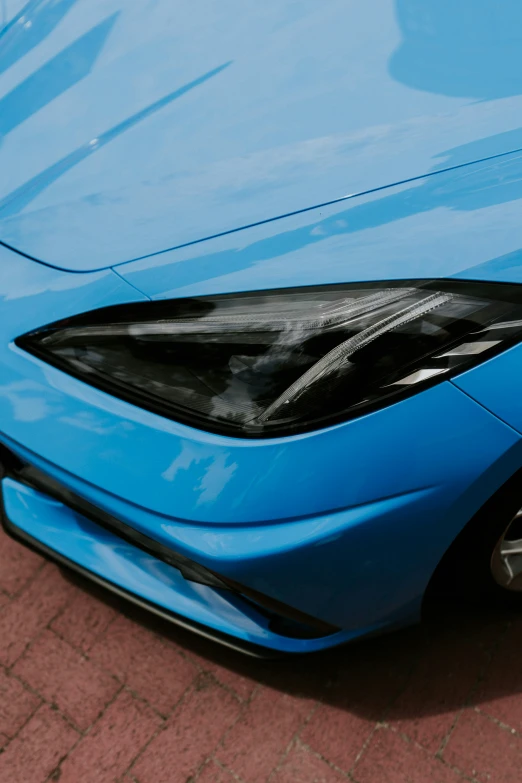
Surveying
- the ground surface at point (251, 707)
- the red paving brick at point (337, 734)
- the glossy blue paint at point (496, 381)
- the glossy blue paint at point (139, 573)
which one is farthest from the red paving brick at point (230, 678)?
the glossy blue paint at point (496, 381)

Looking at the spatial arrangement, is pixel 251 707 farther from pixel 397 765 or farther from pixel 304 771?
pixel 397 765

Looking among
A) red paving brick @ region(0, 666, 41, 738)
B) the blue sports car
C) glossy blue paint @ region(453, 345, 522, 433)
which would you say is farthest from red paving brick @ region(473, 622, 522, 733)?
red paving brick @ region(0, 666, 41, 738)

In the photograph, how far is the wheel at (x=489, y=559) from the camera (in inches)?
63.4

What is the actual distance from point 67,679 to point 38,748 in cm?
18

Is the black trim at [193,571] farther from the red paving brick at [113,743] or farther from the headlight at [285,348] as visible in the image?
the red paving brick at [113,743]

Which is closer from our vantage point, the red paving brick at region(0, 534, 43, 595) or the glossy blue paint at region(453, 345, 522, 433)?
the glossy blue paint at region(453, 345, 522, 433)

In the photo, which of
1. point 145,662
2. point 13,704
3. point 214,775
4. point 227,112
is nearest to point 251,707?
point 214,775

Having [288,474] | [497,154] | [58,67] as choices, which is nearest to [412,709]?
[288,474]

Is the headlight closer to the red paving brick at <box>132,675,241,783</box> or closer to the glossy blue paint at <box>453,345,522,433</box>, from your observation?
the glossy blue paint at <box>453,345,522,433</box>

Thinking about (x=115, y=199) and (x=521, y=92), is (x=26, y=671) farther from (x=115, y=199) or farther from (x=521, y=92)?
(x=521, y=92)

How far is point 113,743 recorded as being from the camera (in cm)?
190

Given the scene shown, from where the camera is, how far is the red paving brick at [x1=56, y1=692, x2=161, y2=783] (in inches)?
73.1

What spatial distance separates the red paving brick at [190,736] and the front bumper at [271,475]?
35 centimetres

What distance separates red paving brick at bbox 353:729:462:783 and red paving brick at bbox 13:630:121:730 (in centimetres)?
68
